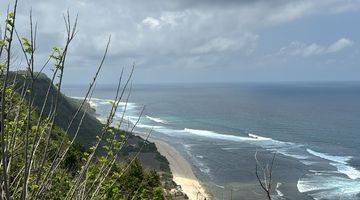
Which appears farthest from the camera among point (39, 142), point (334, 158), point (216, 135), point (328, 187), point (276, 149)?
point (216, 135)

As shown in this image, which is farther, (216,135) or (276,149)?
(216,135)

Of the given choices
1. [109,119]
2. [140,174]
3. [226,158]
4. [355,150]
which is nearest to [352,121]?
[355,150]

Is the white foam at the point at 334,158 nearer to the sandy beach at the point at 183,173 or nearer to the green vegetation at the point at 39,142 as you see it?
the sandy beach at the point at 183,173

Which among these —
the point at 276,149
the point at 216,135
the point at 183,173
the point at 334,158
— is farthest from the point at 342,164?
the point at 216,135

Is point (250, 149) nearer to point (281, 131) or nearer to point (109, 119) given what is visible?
point (281, 131)

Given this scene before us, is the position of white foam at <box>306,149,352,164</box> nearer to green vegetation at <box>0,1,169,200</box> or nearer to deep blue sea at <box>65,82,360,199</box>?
deep blue sea at <box>65,82,360,199</box>

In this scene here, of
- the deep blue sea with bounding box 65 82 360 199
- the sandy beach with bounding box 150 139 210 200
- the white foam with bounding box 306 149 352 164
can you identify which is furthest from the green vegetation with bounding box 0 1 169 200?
the white foam with bounding box 306 149 352 164

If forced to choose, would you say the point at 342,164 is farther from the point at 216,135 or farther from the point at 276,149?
the point at 216,135

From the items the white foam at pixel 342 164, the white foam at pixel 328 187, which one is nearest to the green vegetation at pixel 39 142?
the white foam at pixel 328 187
